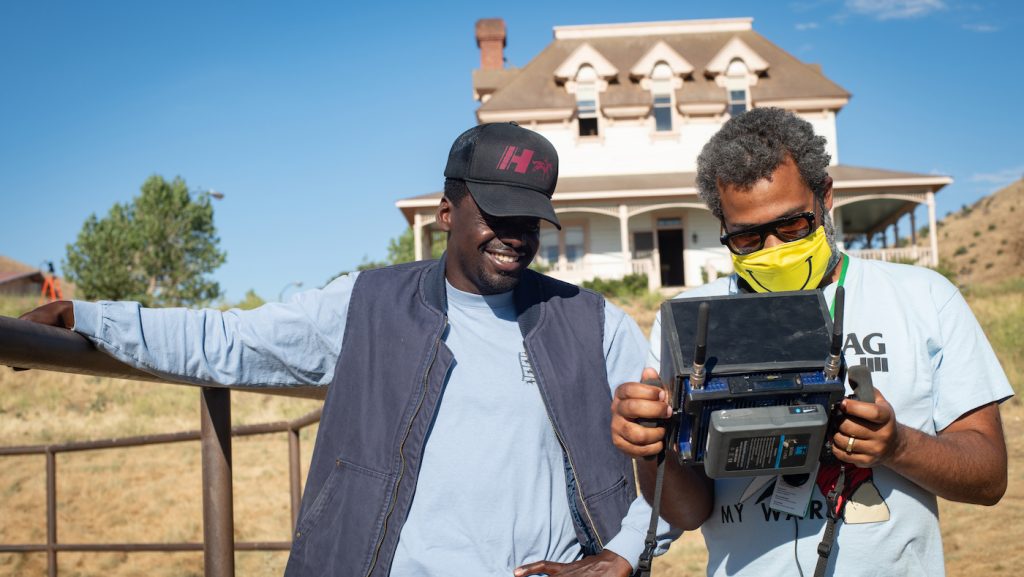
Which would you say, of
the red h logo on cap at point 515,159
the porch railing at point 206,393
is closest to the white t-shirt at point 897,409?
the red h logo on cap at point 515,159

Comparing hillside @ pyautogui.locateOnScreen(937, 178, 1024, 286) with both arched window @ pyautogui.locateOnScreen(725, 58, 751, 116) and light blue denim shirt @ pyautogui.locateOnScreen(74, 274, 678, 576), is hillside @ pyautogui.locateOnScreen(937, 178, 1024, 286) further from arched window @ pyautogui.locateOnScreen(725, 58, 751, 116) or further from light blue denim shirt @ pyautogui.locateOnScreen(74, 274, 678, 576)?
light blue denim shirt @ pyautogui.locateOnScreen(74, 274, 678, 576)

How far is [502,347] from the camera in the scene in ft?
8.35

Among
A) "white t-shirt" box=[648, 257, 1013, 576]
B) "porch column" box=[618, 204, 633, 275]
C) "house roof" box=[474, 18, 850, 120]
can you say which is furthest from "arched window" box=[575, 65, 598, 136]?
"white t-shirt" box=[648, 257, 1013, 576]

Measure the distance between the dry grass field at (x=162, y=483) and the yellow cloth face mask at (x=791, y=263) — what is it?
19.5ft

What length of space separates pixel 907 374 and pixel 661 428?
1.98 feet

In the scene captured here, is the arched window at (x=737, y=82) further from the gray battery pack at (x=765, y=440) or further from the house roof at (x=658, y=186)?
the gray battery pack at (x=765, y=440)

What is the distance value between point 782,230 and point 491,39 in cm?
2810

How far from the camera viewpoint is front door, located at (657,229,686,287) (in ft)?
85.1

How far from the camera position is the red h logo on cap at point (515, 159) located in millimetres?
2545

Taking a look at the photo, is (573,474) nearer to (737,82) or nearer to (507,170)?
(507,170)

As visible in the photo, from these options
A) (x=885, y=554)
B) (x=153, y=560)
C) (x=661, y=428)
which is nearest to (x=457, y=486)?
(x=661, y=428)

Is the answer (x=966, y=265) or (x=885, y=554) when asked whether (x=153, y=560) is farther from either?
(x=966, y=265)

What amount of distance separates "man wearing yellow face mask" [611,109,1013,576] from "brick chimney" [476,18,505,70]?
27565 mm

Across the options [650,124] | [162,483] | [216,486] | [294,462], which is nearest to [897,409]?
[216,486]
